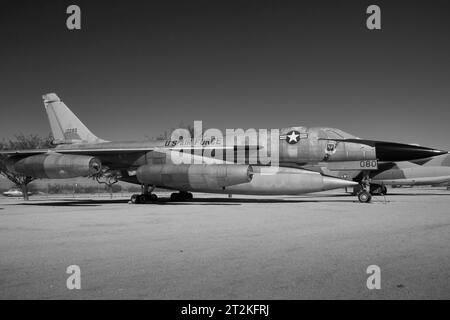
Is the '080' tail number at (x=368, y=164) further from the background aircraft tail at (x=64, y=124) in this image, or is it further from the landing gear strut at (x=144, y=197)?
the background aircraft tail at (x=64, y=124)

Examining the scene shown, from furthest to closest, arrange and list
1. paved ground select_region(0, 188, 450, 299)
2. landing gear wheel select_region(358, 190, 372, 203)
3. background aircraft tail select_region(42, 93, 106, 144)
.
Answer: background aircraft tail select_region(42, 93, 106, 144), landing gear wheel select_region(358, 190, 372, 203), paved ground select_region(0, 188, 450, 299)

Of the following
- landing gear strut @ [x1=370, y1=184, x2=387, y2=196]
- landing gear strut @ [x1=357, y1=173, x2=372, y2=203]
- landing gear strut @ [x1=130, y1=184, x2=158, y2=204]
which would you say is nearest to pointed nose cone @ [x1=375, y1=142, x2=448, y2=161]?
landing gear strut @ [x1=357, y1=173, x2=372, y2=203]

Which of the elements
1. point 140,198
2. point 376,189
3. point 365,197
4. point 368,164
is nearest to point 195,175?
point 140,198

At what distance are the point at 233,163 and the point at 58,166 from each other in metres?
8.76

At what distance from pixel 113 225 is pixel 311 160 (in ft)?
34.6

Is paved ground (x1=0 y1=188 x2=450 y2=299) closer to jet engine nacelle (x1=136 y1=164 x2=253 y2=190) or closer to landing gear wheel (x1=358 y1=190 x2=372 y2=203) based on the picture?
jet engine nacelle (x1=136 y1=164 x2=253 y2=190)

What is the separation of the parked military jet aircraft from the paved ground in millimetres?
7247

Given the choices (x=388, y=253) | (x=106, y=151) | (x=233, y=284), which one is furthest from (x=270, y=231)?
(x=106, y=151)

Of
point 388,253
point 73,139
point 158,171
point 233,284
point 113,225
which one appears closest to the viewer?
point 233,284

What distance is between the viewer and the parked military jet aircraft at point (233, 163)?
17078 millimetres

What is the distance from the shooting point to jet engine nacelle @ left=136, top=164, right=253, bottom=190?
1736 cm
